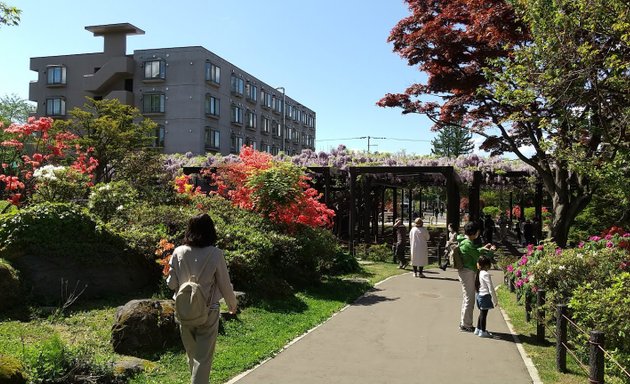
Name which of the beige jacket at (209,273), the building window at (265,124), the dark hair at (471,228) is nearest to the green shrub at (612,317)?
the dark hair at (471,228)

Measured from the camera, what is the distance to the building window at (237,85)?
5250 cm

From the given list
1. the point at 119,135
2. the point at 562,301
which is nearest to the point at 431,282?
the point at 562,301

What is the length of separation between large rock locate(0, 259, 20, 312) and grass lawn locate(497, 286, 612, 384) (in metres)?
7.19

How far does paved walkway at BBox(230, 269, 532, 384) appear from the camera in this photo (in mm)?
5836

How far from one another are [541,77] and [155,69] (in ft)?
142

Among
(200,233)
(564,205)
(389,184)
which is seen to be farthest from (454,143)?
(200,233)

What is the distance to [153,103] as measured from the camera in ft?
153

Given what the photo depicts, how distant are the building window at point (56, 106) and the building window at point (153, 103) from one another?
29.9 ft

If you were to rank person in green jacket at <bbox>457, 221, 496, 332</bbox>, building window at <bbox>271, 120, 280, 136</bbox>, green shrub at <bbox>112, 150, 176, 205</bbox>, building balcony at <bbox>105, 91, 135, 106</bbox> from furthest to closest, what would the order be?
building window at <bbox>271, 120, 280, 136</bbox> < building balcony at <bbox>105, 91, 135, 106</bbox> < green shrub at <bbox>112, 150, 176, 205</bbox> < person in green jacket at <bbox>457, 221, 496, 332</bbox>

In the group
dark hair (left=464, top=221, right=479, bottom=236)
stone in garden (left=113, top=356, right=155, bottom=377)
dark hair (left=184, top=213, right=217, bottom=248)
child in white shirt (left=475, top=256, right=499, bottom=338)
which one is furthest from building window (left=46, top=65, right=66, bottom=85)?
dark hair (left=184, top=213, right=217, bottom=248)

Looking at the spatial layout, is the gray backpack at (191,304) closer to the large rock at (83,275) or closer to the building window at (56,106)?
the large rock at (83,275)

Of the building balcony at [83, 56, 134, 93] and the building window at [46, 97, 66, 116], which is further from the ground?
the building balcony at [83, 56, 134, 93]

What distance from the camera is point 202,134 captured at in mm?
46406

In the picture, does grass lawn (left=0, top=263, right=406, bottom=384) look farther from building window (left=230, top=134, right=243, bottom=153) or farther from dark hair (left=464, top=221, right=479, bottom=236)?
building window (left=230, top=134, right=243, bottom=153)
